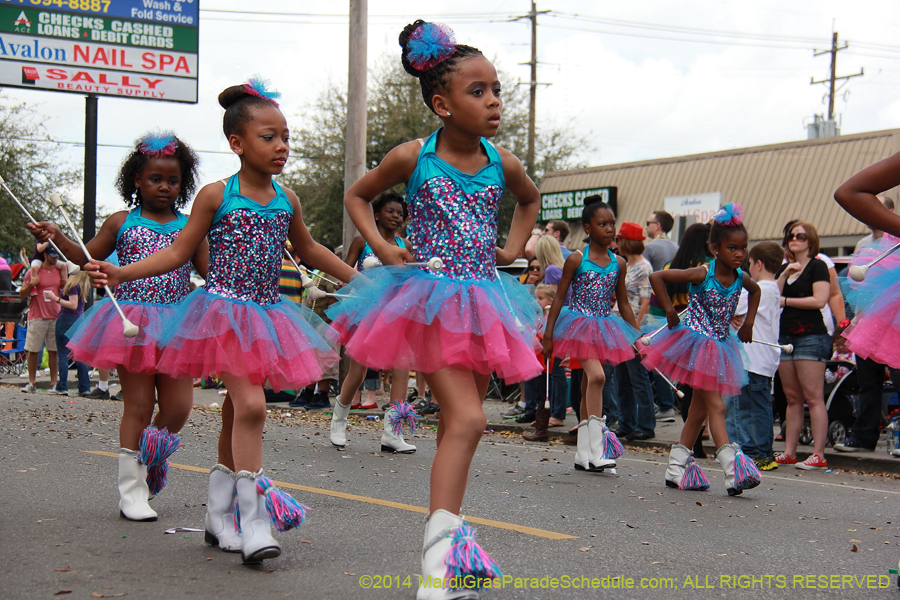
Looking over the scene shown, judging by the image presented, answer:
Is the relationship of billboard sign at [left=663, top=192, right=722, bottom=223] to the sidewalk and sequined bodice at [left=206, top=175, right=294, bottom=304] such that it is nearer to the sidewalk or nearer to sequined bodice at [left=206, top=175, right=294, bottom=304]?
the sidewalk

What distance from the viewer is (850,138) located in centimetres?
2433

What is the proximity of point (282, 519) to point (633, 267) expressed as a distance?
7461 mm

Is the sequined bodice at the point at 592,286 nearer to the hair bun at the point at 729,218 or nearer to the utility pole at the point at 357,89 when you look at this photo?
the hair bun at the point at 729,218

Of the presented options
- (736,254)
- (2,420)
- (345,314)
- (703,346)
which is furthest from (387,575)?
(2,420)

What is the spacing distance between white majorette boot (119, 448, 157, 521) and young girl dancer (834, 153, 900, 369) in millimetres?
3643

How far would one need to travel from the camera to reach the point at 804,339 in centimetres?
846

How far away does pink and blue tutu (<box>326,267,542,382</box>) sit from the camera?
11.9 feet

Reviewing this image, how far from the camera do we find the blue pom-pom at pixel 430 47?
4.03 m

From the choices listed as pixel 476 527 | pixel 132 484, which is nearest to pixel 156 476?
pixel 132 484

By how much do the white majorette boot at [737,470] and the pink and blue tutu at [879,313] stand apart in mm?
2179

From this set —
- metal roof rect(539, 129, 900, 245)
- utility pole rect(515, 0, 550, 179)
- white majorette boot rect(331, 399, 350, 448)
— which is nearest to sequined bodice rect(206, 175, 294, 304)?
white majorette boot rect(331, 399, 350, 448)

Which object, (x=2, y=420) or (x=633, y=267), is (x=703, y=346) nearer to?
(x=633, y=267)

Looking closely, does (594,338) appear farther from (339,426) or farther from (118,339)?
(118,339)

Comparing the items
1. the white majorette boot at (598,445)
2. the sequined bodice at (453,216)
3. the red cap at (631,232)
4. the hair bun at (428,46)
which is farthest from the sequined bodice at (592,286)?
the hair bun at (428,46)
